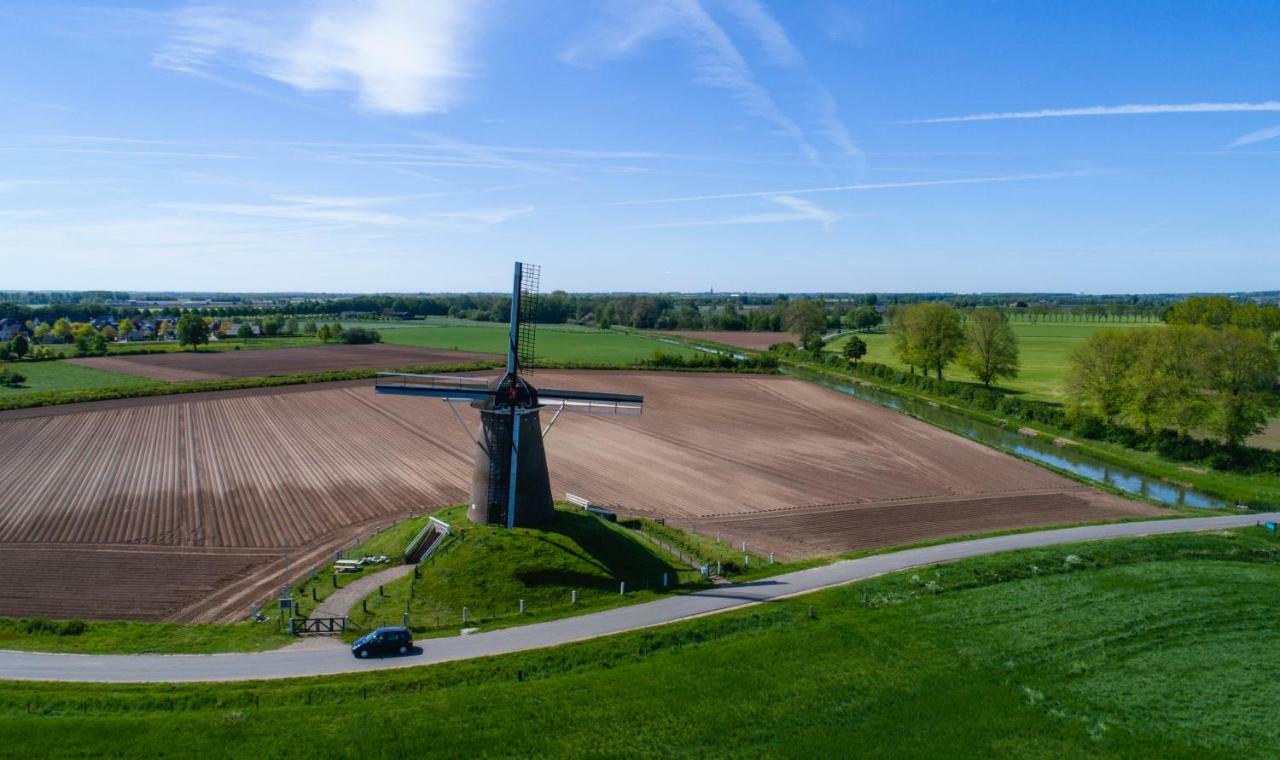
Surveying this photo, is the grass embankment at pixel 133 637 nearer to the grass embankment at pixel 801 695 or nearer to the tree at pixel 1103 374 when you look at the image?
the grass embankment at pixel 801 695

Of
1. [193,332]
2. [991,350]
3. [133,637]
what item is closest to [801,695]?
[133,637]

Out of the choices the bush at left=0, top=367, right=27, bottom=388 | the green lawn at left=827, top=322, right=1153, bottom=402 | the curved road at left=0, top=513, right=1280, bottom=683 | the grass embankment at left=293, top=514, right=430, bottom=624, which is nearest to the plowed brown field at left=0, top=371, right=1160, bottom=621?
the grass embankment at left=293, top=514, right=430, bottom=624

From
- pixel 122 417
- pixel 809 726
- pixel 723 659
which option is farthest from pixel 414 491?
pixel 122 417

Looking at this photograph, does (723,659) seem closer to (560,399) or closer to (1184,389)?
(560,399)

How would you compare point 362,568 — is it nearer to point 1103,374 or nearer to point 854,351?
point 1103,374

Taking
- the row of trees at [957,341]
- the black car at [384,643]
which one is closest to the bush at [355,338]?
the row of trees at [957,341]

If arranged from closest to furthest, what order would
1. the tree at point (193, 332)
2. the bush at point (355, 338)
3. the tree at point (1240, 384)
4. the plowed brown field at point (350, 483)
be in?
1. the plowed brown field at point (350, 483)
2. the tree at point (1240, 384)
3. the tree at point (193, 332)
4. the bush at point (355, 338)
